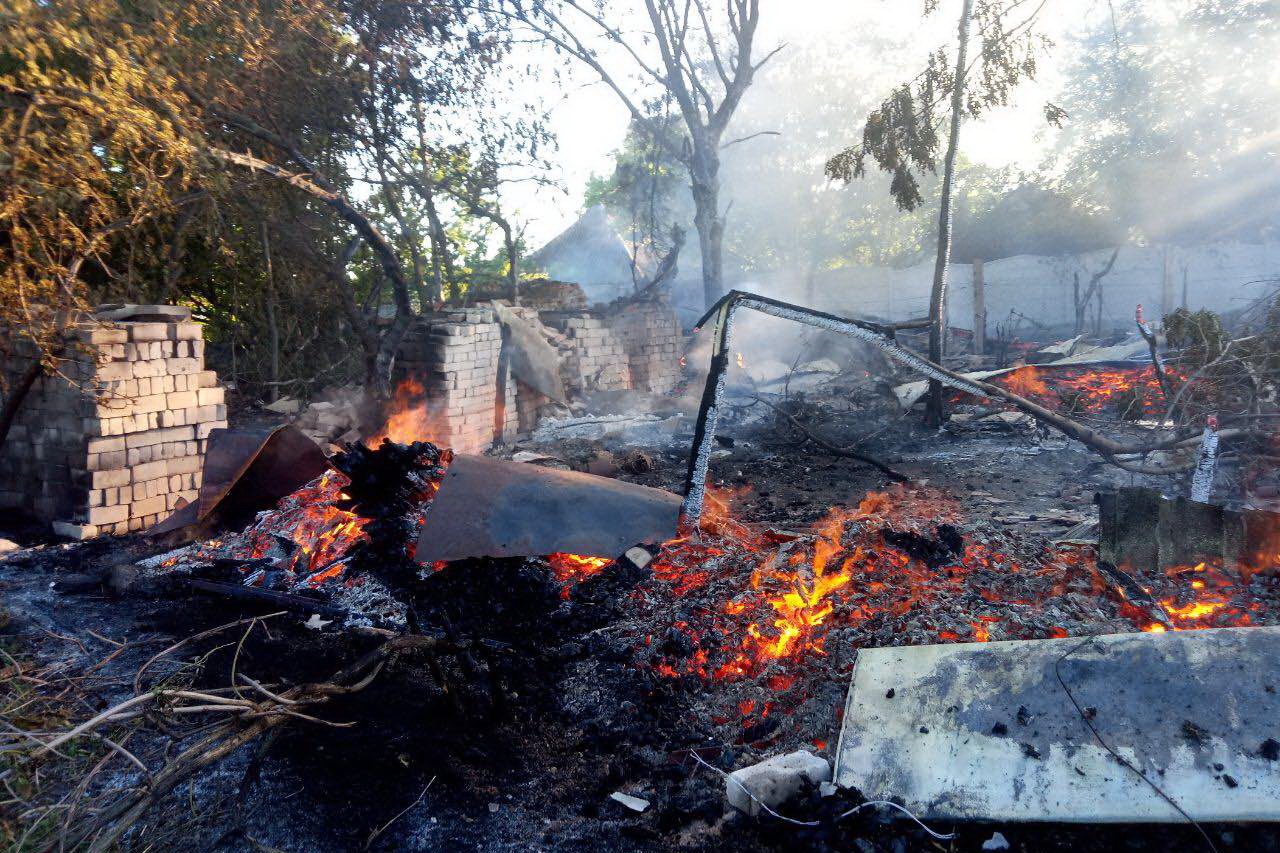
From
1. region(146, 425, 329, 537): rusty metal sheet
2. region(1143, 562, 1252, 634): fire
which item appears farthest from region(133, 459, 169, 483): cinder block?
region(1143, 562, 1252, 634): fire

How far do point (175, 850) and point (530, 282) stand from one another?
1427cm

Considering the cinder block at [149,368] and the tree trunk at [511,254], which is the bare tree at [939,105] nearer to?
the tree trunk at [511,254]

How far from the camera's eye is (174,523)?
21.6 feet

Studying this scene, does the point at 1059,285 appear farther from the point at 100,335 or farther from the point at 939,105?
the point at 100,335

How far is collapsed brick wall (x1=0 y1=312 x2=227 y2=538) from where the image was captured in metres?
6.61

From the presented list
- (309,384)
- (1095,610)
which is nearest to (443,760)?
(1095,610)

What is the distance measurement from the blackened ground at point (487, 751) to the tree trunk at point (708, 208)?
14314 millimetres

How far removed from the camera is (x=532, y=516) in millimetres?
4820

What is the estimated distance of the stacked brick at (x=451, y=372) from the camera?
10039 millimetres

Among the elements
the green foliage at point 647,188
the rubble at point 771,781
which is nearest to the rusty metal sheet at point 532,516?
the rubble at point 771,781

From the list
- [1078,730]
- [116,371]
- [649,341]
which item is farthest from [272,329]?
[1078,730]

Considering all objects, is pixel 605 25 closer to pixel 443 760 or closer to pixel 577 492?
pixel 577 492

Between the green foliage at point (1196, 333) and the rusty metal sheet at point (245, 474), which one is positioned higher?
the green foliage at point (1196, 333)

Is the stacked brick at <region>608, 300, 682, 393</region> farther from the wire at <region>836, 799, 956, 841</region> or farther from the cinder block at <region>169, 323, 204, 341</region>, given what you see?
the wire at <region>836, 799, 956, 841</region>
